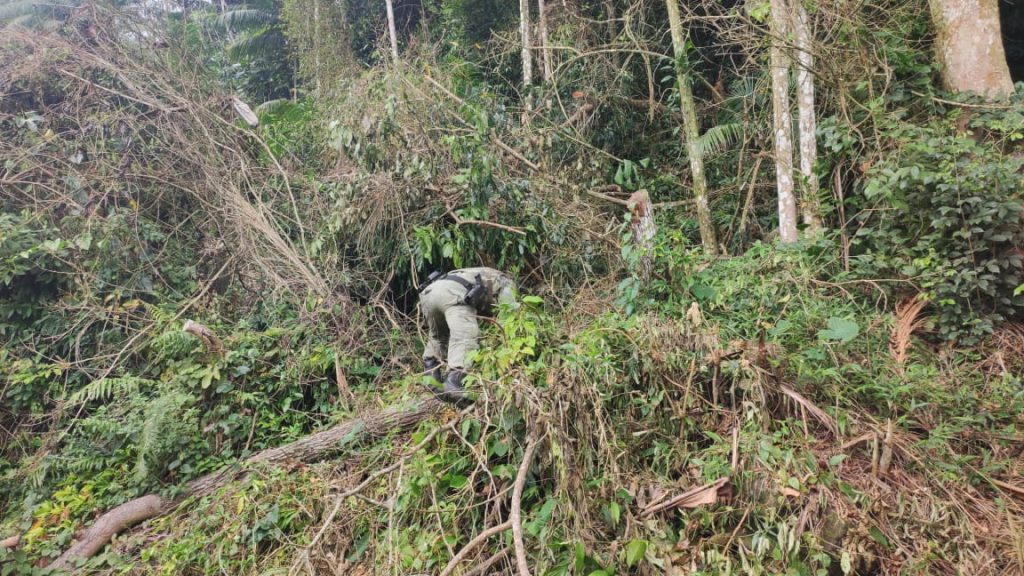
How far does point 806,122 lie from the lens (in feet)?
18.8

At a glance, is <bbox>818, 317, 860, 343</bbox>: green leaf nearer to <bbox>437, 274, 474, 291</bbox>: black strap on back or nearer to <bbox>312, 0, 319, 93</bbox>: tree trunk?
<bbox>437, 274, 474, 291</bbox>: black strap on back

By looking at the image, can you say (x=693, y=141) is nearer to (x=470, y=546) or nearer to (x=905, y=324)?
(x=905, y=324)

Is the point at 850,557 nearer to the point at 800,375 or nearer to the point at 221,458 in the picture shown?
the point at 800,375

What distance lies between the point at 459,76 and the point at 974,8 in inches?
207

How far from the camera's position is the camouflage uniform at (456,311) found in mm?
4191

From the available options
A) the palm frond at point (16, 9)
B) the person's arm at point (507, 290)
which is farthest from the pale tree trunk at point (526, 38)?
the palm frond at point (16, 9)

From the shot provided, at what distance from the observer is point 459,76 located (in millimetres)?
7598

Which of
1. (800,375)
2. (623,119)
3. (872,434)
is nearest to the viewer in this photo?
(872,434)

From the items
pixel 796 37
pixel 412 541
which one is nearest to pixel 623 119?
pixel 796 37

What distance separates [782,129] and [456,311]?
380 centimetres

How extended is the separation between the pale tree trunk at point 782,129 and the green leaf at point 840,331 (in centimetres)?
196

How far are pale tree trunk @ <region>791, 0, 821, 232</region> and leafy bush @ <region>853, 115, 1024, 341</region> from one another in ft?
3.05

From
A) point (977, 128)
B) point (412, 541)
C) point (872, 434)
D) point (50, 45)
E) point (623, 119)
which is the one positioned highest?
point (50, 45)

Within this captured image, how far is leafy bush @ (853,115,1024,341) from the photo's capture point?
420cm
